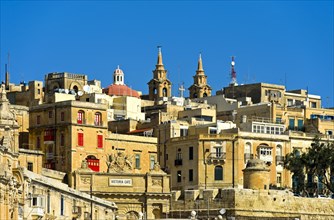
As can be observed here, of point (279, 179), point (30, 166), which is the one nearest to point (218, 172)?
point (279, 179)

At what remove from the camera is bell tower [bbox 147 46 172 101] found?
15125cm

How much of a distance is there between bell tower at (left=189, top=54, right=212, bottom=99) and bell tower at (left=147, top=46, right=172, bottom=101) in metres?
2.97

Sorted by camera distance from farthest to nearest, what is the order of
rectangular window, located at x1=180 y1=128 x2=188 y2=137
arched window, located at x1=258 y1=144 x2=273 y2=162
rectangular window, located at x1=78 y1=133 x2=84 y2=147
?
1. rectangular window, located at x1=180 y1=128 x2=188 y2=137
2. arched window, located at x1=258 y1=144 x2=273 y2=162
3. rectangular window, located at x1=78 y1=133 x2=84 y2=147

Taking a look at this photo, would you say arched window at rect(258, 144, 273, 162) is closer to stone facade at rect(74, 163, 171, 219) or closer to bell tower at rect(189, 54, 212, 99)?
stone facade at rect(74, 163, 171, 219)

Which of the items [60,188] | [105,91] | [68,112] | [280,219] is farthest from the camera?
[105,91]

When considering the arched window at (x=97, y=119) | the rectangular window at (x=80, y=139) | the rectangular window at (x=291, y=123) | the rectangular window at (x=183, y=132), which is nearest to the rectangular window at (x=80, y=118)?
the rectangular window at (x=80, y=139)

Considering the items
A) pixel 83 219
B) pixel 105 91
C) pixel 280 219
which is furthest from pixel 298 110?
pixel 83 219

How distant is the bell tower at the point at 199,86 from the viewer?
154 metres

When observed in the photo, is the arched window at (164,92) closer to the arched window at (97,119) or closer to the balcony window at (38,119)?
the arched window at (97,119)

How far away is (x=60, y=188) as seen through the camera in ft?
313

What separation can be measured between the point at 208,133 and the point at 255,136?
3730 mm

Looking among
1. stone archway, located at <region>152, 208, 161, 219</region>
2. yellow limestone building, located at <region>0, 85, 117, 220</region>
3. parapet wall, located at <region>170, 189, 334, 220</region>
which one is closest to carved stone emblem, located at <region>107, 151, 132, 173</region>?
stone archway, located at <region>152, 208, 161, 219</region>

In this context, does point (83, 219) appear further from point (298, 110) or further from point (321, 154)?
point (298, 110)

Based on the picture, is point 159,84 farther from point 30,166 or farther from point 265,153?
point 30,166
